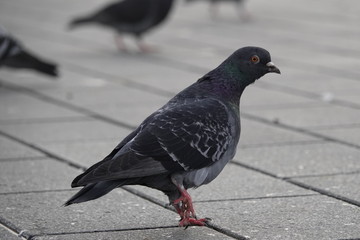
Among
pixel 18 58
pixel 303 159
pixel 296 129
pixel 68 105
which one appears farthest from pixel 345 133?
pixel 18 58

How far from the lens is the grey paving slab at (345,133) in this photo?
759cm

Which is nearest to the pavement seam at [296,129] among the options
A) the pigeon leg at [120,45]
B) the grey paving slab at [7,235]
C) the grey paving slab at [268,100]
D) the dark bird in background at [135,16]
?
the grey paving slab at [268,100]

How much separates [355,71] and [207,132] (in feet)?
20.3

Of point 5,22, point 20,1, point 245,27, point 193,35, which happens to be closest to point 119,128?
point 193,35

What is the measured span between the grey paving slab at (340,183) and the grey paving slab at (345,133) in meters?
1.15

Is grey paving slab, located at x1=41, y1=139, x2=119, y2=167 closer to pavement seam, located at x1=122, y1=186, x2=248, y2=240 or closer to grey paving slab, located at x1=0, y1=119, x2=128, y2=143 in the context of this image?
grey paving slab, located at x1=0, y1=119, x2=128, y2=143

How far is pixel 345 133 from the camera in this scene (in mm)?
7828

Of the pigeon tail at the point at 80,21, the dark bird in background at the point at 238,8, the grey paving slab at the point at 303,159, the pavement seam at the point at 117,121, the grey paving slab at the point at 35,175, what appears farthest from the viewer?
the dark bird in background at the point at 238,8

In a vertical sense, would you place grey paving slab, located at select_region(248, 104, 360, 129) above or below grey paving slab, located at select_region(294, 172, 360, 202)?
below

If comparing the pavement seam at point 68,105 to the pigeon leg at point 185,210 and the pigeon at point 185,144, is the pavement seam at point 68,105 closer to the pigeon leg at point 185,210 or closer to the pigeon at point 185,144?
the pigeon at point 185,144

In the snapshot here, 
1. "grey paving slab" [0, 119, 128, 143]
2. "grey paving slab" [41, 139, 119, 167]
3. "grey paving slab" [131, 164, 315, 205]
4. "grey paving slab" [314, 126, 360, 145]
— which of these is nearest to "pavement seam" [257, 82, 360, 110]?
"grey paving slab" [314, 126, 360, 145]

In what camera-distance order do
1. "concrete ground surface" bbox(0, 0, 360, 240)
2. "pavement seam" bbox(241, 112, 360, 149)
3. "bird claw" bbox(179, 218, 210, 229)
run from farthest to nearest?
"pavement seam" bbox(241, 112, 360, 149), "concrete ground surface" bbox(0, 0, 360, 240), "bird claw" bbox(179, 218, 210, 229)

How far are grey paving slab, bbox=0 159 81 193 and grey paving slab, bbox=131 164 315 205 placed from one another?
0.57 metres

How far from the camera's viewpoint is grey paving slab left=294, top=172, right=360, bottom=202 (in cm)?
589
